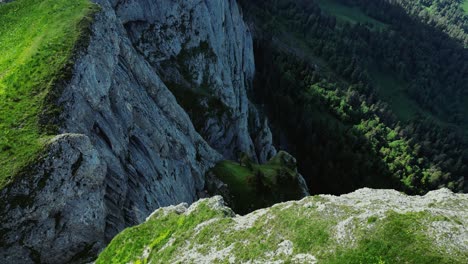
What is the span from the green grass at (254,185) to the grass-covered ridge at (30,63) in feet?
119

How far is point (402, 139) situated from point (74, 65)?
578 ft

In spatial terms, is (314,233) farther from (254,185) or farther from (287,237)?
(254,185)

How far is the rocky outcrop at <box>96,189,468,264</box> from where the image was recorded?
2198 cm

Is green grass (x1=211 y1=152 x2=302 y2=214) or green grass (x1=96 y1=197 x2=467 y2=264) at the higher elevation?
green grass (x1=96 y1=197 x2=467 y2=264)

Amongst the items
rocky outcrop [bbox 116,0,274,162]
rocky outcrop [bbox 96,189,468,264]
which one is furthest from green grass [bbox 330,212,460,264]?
rocky outcrop [bbox 116,0,274,162]

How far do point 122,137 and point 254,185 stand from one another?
32545 mm

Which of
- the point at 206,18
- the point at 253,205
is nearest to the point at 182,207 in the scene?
the point at 253,205

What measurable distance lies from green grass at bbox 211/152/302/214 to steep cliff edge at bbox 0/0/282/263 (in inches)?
189

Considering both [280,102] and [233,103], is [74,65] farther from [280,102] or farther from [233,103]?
[280,102]

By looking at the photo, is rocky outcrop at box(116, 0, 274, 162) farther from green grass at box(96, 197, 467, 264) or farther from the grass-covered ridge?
green grass at box(96, 197, 467, 264)

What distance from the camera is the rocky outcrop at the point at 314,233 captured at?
22.0 m

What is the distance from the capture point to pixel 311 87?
17162cm

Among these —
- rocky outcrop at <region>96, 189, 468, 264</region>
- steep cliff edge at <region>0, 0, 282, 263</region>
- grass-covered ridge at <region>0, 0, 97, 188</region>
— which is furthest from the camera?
grass-covered ridge at <region>0, 0, 97, 188</region>

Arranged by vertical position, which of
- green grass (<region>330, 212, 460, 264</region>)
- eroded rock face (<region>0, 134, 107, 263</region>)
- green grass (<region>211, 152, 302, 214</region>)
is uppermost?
green grass (<region>330, 212, 460, 264</region>)
